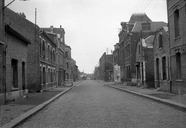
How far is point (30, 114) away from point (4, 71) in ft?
15.4

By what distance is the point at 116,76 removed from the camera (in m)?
49.1

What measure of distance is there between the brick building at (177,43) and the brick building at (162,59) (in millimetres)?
1430

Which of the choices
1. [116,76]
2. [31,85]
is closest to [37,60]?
[31,85]

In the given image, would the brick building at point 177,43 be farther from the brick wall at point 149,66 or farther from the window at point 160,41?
the brick wall at point 149,66

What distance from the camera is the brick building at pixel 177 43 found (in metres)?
16.6

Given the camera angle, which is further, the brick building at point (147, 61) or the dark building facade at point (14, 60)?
the brick building at point (147, 61)

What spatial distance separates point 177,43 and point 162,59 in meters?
4.56

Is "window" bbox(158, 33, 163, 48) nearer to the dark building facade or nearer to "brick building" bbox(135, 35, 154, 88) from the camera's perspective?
"brick building" bbox(135, 35, 154, 88)

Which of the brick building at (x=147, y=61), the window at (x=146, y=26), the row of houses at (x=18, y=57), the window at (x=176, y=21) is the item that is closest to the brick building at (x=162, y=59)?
the window at (x=176, y=21)

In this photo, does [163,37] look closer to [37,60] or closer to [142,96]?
[142,96]

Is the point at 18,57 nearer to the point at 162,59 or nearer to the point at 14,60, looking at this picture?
the point at 14,60

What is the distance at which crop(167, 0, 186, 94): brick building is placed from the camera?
1661cm

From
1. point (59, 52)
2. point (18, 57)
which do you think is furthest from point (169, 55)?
point (59, 52)

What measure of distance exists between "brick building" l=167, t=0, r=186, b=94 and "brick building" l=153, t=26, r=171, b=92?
143 cm
